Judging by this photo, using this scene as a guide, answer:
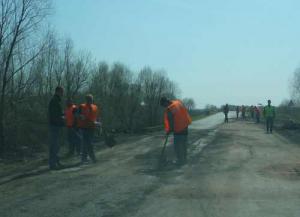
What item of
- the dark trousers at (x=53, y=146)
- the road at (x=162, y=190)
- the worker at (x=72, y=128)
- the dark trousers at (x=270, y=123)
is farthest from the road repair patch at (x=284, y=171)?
the dark trousers at (x=270, y=123)

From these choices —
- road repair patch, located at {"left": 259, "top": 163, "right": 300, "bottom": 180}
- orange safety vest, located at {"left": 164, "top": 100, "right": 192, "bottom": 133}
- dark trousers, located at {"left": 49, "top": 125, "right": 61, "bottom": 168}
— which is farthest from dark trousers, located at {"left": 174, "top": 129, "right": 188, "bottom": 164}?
dark trousers, located at {"left": 49, "top": 125, "right": 61, "bottom": 168}

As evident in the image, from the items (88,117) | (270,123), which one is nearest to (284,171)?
(88,117)

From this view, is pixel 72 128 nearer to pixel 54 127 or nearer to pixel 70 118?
pixel 70 118

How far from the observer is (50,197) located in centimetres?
1023

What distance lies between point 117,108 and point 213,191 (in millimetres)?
36360

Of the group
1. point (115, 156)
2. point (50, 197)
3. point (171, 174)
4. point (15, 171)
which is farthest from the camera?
point (115, 156)

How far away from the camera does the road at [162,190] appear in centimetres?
896

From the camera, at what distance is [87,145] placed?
1611 cm

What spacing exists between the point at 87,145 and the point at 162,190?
18.6 ft

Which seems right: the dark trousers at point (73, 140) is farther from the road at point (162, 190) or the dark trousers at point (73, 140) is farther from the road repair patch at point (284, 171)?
the road repair patch at point (284, 171)

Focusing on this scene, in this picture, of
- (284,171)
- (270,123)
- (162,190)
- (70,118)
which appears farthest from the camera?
(270,123)

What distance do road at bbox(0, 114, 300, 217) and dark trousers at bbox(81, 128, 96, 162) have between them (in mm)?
439

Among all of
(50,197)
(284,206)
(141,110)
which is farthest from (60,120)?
(141,110)

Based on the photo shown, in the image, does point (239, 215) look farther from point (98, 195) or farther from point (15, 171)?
point (15, 171)
